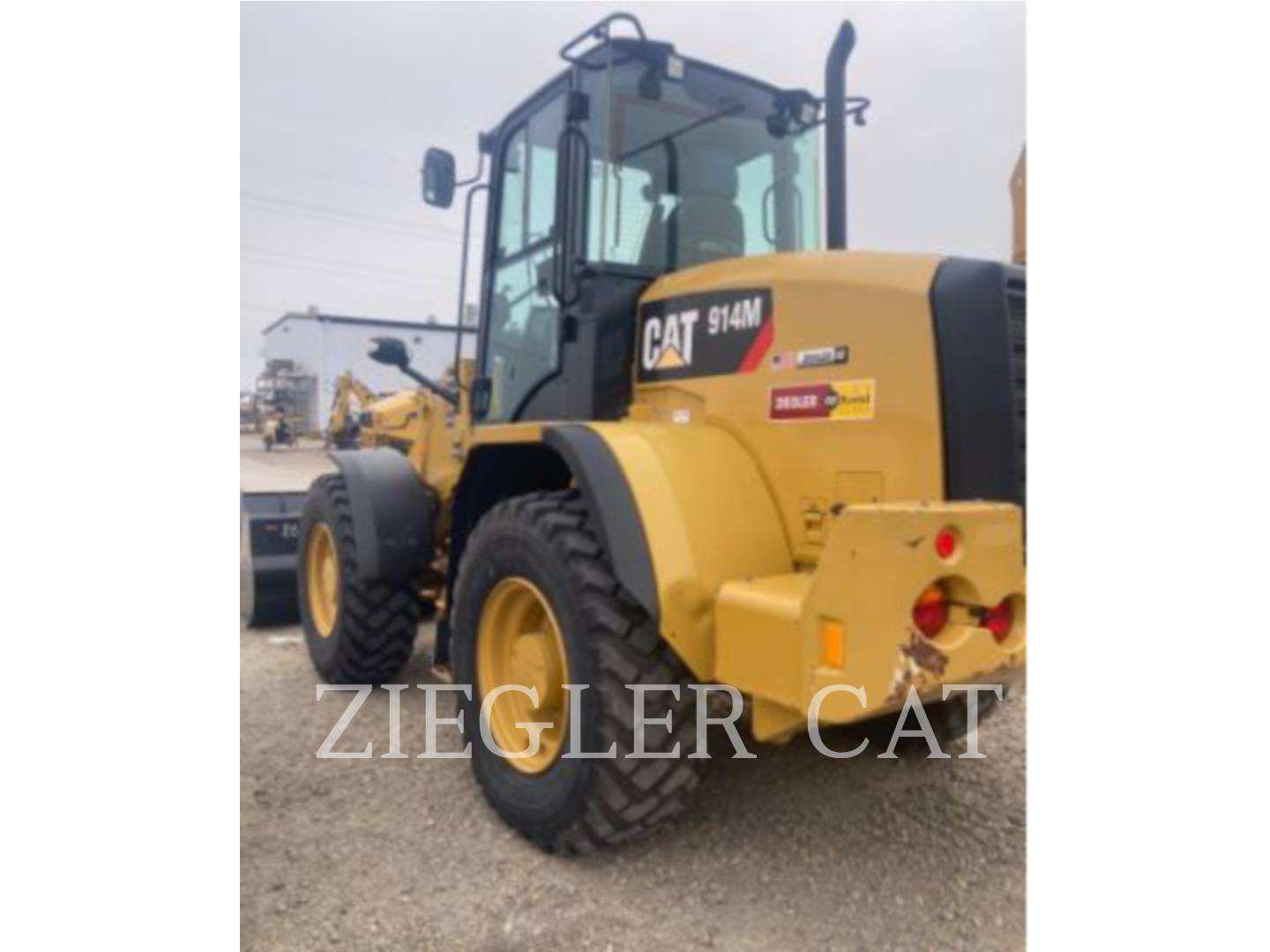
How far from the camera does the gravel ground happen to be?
92.2 inches

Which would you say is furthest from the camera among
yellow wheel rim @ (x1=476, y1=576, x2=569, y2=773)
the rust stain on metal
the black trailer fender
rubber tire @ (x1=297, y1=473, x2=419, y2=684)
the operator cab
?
rubber tire @ (x1=297, y1=473, x2=419, y2=684)

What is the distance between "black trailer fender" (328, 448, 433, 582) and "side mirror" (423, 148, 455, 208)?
4.13ft

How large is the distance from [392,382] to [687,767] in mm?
3101

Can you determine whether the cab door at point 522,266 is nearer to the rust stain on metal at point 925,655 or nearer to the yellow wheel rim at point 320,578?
the yellow wheel rim at point 320,578

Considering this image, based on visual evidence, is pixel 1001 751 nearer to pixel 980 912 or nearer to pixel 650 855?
pixel 980 912

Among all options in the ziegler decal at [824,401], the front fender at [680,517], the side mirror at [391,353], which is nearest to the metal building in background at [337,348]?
the side mirror at [391,353]

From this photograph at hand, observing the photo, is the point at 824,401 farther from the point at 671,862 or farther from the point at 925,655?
the point at 671,862

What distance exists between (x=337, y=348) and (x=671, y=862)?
6.67ft

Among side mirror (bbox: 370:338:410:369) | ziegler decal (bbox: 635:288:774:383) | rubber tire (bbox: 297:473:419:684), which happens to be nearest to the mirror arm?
side mirror (bbox: 370:338:410:369)

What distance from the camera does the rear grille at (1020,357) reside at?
94.8 inches

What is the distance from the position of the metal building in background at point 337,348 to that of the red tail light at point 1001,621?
1885mm

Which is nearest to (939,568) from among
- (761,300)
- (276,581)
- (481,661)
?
(761,300)

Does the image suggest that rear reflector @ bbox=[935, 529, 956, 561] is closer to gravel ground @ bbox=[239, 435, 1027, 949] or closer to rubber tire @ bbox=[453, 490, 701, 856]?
rubber tire @ bbox=[453, 490, 701, 856]

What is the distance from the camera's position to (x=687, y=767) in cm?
254
